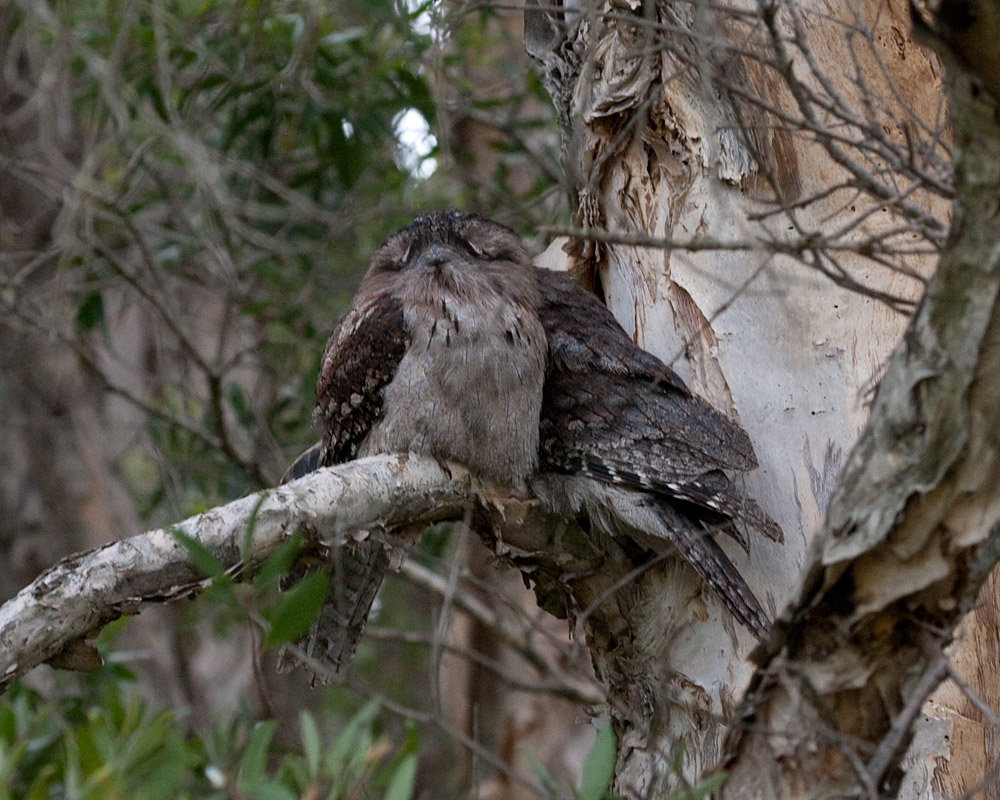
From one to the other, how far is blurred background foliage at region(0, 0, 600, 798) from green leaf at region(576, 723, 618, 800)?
1.53m

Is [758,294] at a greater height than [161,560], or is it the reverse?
[758,294]

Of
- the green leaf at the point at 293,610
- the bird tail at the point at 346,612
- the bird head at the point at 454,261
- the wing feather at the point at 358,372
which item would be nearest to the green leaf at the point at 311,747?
the green leaf at the point at 293,610

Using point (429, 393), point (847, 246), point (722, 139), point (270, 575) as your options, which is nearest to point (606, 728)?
point (270, 575)

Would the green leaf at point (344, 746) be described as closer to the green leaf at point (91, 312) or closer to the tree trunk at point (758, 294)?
the tree trunk at point (758, 294)

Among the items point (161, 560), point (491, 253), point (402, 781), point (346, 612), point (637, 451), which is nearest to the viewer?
point (402, 781)

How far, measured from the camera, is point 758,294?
2.29 metres

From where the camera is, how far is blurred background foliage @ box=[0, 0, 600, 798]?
421 cm

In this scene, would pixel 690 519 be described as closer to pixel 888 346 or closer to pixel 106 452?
pixel 888 346

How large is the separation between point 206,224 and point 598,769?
139 inches

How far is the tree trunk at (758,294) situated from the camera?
2.38 m

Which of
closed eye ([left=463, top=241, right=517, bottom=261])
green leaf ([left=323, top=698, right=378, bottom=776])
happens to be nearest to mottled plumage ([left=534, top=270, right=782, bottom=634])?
closed eye ([left=463, top=241, right=517, bottom=261])

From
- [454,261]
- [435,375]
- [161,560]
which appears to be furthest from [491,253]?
[161,560]

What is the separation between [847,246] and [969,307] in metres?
0.18

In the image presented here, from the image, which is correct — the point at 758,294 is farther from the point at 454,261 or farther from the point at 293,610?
the point at 293,610
